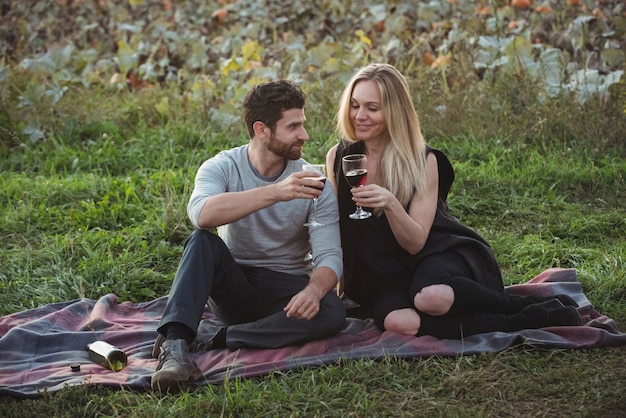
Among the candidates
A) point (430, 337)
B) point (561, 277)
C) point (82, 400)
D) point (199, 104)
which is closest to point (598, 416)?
point (430, 337)

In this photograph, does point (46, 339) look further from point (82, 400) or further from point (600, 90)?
point (600, 90)

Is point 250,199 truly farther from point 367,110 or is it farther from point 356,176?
point 367,110

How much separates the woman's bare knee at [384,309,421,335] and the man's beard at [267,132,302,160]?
32.8 inches

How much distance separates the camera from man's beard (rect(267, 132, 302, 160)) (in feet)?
13.8

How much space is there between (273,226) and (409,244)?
0.62 m

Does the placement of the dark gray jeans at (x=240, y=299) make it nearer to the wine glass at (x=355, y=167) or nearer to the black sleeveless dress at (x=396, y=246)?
the black sleeveless dress at (x=396, y=246)

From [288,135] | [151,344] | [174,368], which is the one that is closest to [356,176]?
[288,135]

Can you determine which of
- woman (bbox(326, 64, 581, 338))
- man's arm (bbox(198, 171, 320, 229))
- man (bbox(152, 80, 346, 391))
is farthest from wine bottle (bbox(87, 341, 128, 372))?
woman (bbox(326, 64, 581, 338))

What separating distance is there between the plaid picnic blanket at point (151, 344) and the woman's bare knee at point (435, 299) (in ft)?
0.42

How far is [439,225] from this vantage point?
4.44 meters

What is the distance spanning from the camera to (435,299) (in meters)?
4.13

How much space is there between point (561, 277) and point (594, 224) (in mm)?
998

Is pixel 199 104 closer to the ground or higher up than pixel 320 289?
higher up

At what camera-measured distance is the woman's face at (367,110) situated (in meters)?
4.33
